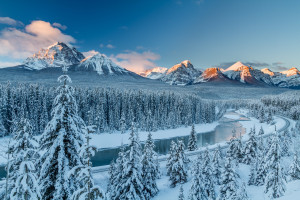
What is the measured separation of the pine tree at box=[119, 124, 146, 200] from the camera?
1994 centimetres

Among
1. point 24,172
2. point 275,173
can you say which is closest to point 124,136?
point 275,173

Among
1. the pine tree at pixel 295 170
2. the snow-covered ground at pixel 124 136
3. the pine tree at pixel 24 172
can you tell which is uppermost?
the pine tree at pixel 24 172

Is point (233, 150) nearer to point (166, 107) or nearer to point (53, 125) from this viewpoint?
point (53, 125)

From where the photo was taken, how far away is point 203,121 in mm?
98562

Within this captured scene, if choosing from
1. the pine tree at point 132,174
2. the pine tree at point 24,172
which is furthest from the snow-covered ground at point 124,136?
the pine tree at point 24,172

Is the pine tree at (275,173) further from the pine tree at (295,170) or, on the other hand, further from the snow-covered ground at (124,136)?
the snow-covered ground at (124,136)

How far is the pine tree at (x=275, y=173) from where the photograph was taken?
19220mm

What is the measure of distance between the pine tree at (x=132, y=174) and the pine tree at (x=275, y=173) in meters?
14.9

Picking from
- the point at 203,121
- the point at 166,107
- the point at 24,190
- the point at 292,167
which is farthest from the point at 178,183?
the point at 203,121

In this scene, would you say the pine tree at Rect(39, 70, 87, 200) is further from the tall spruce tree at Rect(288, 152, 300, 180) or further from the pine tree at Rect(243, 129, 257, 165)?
the pine tree at Rect(243, 129, 257, 165)

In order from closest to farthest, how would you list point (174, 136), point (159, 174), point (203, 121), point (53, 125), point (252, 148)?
point (53, 125)
point (159, 174)
point (252, 148)
point (174, 136)
point (203, 121)

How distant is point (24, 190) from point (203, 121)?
323 ft

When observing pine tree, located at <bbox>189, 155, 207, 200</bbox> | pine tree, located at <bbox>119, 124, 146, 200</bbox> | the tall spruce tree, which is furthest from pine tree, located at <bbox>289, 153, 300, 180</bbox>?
pine tree, located at <bbox>119, 124, 146, 200</bbox>

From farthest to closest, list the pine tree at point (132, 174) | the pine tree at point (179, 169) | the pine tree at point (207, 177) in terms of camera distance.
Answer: the pine tree at point (179, 169) → the pine tree at point (207, 177) → the pine tree at point (132, 174)
